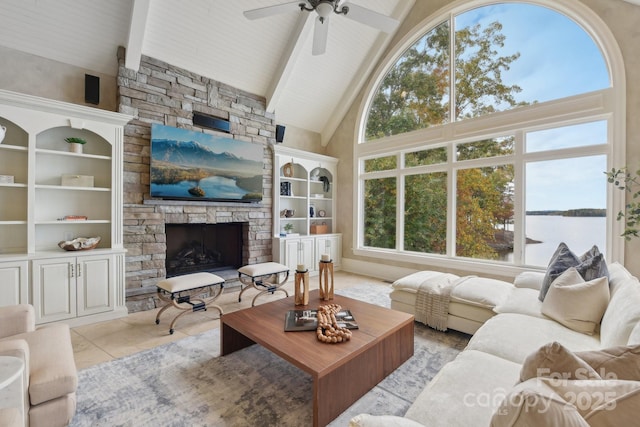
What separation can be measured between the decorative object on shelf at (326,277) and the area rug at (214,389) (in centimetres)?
73

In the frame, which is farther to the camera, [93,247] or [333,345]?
[93,247]

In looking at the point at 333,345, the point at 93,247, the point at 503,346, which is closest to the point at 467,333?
the point at 503,346

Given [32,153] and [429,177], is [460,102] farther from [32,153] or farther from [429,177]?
[32,153]

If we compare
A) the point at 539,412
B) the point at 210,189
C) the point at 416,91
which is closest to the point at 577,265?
the point at 539,412

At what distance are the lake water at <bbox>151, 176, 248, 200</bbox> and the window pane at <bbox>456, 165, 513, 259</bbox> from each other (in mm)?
3535

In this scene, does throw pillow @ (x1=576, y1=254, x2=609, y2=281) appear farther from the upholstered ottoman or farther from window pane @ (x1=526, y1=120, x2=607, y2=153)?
window pane @ (x1=526, y1=120, x2=607, y2=153)

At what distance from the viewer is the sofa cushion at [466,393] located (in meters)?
1.23

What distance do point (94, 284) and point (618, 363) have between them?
14.0ft

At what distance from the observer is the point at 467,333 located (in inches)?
115

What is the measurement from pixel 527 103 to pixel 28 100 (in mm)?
5941

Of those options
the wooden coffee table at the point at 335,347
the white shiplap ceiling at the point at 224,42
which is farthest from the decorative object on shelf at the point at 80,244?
the white shiplap ceiling at the point at 224,42

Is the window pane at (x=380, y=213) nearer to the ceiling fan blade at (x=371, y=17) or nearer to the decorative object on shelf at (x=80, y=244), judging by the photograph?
the ceiling fan blade at (x=371, y=17)

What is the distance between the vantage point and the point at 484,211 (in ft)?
14.7

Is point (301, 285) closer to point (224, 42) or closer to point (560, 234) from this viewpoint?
point (560, 234)
